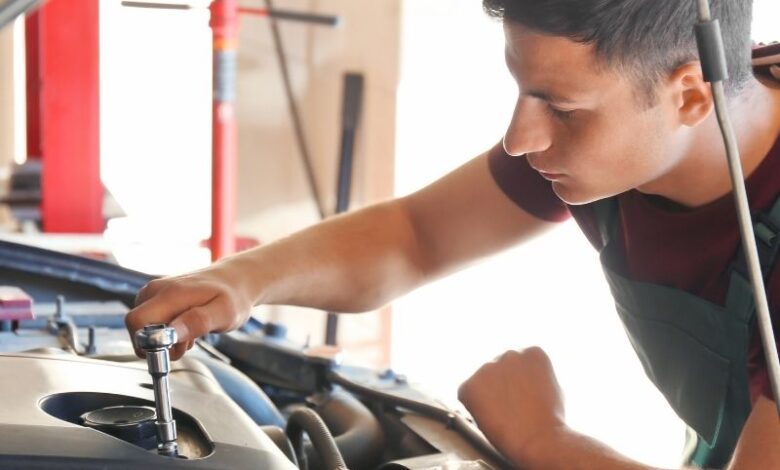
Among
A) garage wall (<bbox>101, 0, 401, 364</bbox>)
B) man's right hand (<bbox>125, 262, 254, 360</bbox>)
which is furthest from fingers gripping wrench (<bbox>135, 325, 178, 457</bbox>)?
garage wall (<bbox>101, 0, 401, 364</bbox>)

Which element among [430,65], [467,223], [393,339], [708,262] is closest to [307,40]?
[430,65]

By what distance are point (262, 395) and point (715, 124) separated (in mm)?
526

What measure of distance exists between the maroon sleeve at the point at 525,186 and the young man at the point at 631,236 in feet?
0.20

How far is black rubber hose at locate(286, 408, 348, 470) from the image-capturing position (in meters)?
0.84

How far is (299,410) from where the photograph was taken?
920 millimetres

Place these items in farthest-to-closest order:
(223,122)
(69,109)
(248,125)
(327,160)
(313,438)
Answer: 1. (248,125)
2. (327,160)
3. (223,122)
4. (69,109)
5. (313,438)

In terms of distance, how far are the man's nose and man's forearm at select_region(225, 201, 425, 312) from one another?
32 centimetres

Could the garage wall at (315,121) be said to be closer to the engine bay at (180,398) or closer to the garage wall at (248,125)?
the garage wall at (248,125)

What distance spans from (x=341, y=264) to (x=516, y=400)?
311 millimetres

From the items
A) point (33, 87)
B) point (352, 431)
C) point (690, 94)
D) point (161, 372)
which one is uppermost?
point (33, 87)

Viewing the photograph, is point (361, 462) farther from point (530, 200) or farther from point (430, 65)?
point (430, 65)

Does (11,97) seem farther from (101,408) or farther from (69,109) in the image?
(101,408)

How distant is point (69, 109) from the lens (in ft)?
8.16

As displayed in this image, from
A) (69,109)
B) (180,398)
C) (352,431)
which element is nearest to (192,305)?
(180,398)
